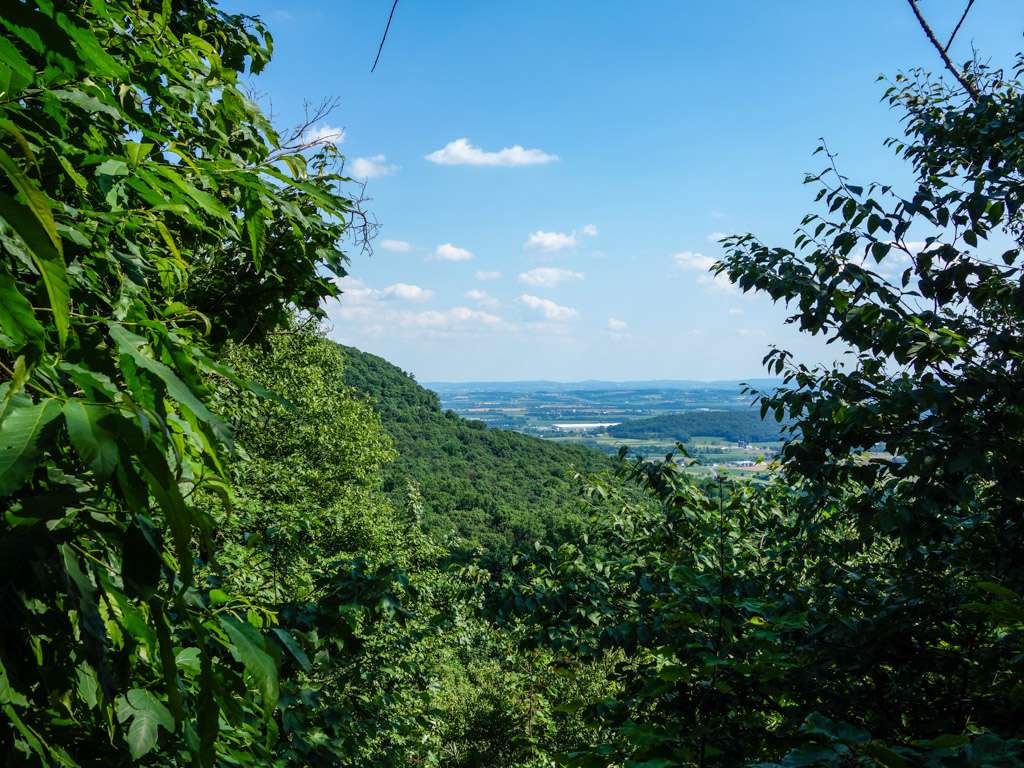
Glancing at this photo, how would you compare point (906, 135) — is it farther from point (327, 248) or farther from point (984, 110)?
point (327, 248)

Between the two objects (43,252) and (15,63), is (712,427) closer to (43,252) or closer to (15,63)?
(15,63)

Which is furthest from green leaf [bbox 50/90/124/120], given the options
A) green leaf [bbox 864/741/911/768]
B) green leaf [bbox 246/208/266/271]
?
green leaf [bbox 864/741/911/768]

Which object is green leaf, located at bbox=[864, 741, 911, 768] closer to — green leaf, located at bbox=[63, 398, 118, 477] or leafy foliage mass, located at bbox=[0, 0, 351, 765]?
leafy foliage mass, located at bbox=[0, 0, 351, 765]

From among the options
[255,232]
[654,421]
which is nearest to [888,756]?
[255,232]

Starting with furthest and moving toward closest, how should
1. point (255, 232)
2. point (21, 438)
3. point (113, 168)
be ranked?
point (255, 232) → point (113, 168) → point (21, 438)

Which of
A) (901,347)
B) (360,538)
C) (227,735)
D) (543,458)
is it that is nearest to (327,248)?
(227,735)

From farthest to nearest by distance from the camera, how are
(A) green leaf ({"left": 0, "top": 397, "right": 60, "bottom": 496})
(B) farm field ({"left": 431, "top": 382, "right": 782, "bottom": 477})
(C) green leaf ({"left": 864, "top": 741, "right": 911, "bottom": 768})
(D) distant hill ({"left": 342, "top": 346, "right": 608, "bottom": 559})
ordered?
1. (D) distant hill ({"left": 342, "top": 346, "right": 608, "bottom": 559})
2. (B) farm field ({"left": 431, "top": 382, "right": 782, "bottom": 477})
3. (C) green leaf ({"left": 864, "top": 741, "right": 911, "bottom": 768})
4. (A) green leaf ({"left": 0, "top": 397, "right": 60, "bottom": 496})

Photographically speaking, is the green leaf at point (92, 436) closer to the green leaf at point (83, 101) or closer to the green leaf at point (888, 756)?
the green leaf at point (83, 101)
